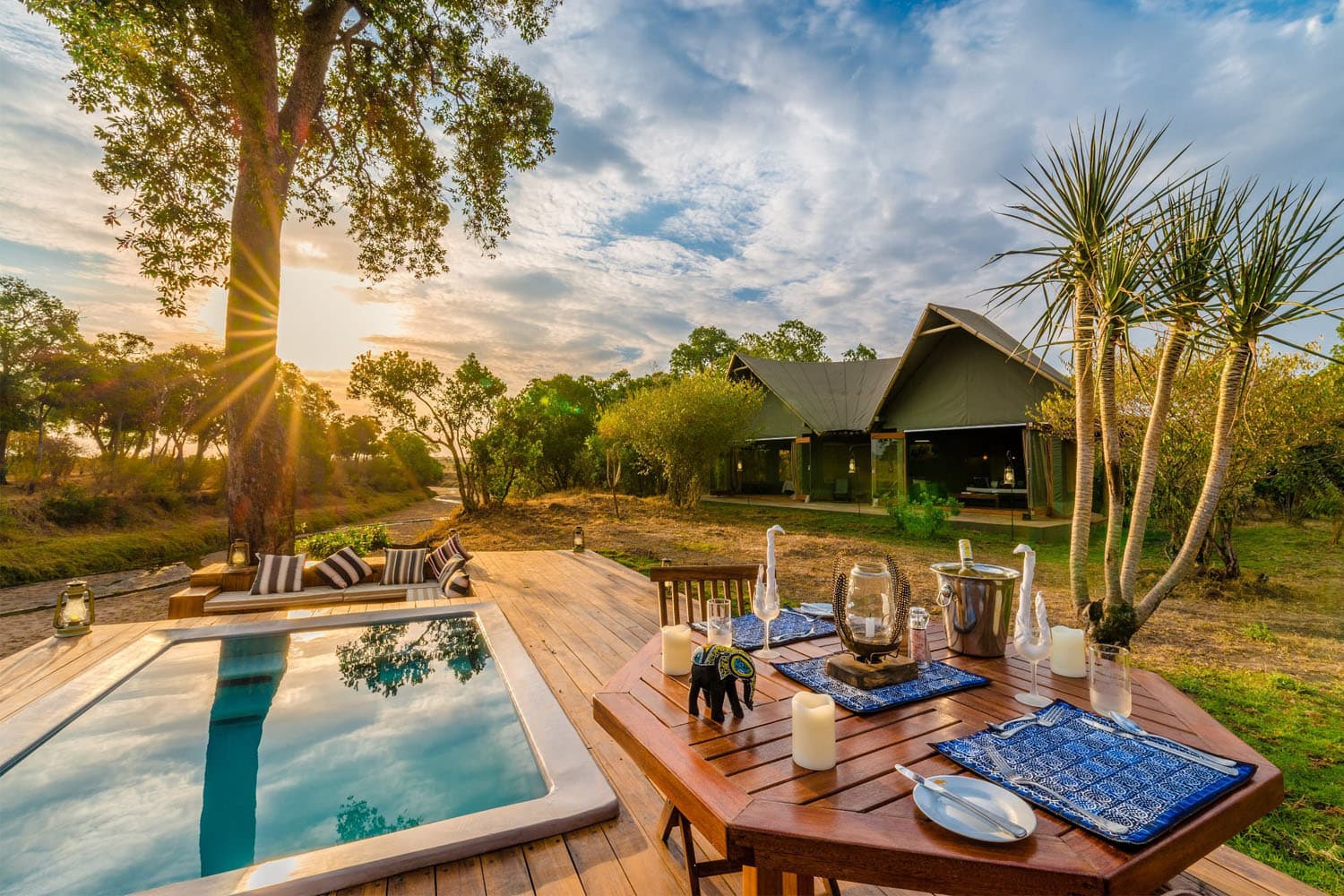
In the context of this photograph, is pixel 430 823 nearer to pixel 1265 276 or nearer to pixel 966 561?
pixel 966 561

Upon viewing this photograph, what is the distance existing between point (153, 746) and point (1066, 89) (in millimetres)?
7840

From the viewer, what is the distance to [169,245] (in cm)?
642

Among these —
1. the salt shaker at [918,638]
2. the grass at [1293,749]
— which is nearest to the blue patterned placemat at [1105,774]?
the salt shaker at [918,638]

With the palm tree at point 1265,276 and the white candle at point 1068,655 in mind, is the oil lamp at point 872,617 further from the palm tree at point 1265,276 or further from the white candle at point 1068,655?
the palm tree at point 1265,276

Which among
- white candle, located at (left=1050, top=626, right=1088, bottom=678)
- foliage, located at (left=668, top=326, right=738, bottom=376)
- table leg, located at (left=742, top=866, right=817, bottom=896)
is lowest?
table leg, located at (left=742, top=866, right=817, bottom=896)

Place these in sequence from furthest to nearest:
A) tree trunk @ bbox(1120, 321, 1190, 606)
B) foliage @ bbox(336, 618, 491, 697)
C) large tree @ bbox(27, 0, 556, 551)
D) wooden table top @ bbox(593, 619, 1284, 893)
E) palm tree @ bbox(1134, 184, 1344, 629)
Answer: large tree @ bbox(27, 0, 556, 551), foliage @ bbox(336, 618, 491, 697), tree trunk @ bbox(1120, 321, 1190, 606), palm tree @ bbox(1134, 184, 1344, 629), wooden table top @ bbox(593, 619, 1284, 893)

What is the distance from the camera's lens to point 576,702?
3193 mm

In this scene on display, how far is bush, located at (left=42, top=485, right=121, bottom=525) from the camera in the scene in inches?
482

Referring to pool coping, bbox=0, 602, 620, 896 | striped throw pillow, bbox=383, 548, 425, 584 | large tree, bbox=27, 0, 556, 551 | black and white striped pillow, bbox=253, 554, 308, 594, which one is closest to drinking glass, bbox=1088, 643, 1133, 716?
pool coping, bbox=0, 602, 620, 896

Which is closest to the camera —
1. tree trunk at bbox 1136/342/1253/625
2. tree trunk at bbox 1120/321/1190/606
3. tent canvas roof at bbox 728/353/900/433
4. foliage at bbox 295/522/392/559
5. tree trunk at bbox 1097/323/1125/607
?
tree trunk at bbox 1136/342/1253/625

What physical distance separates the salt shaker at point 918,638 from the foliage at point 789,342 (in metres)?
30.0

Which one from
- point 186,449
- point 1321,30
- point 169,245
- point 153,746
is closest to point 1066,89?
point 1321,30

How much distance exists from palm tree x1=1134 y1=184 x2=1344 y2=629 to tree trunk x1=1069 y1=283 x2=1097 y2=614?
59 centimetres

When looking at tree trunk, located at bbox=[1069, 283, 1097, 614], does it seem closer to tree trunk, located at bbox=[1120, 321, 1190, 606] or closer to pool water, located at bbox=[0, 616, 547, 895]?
tree trunk, located at bbox=[1120, 321, 1190, 606]
